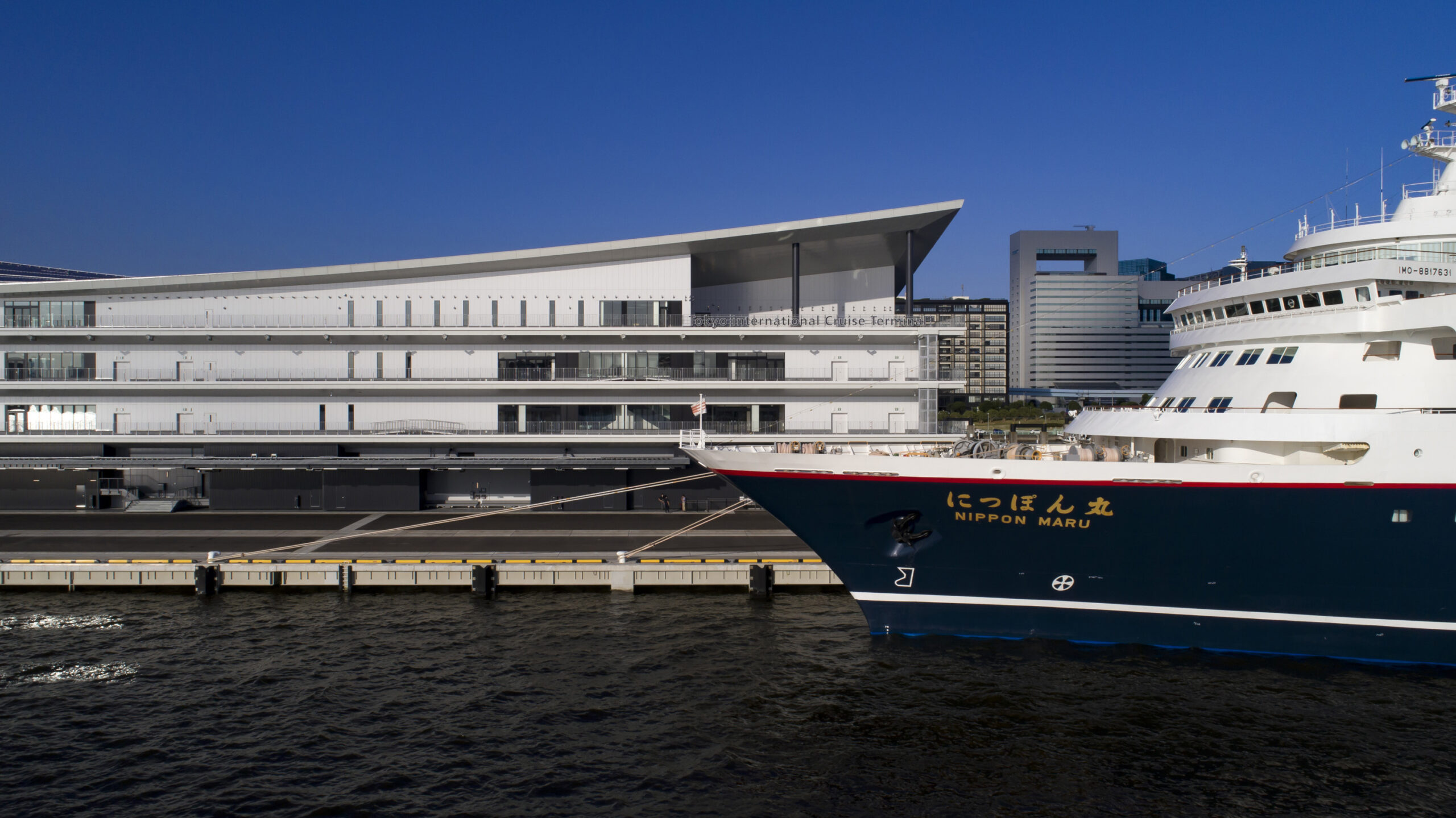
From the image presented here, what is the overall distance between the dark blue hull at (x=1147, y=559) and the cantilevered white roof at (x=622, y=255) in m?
19.5

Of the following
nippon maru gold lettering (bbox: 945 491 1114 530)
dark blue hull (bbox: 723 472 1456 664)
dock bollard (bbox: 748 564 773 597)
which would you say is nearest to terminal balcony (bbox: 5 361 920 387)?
dock bollard (bbox: 748 564 773 597)

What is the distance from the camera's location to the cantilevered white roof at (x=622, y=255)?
38094 mm

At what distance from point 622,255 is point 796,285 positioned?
9.08 meters

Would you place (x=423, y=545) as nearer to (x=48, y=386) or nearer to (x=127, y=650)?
(x=127, y=650)

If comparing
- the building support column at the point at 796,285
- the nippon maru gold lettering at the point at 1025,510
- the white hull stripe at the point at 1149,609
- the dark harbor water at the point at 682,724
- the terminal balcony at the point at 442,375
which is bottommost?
the dark harbor water at the point at 682,724

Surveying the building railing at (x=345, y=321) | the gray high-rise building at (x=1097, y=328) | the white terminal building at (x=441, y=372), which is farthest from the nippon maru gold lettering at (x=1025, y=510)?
the gray high-rise building at (x=1097, y=328)

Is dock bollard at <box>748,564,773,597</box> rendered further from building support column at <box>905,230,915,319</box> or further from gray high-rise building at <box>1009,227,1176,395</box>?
gray high-rise building at <box>1009,227,1176,395</box>

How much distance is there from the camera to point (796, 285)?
1572 inches

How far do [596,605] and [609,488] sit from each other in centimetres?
1389

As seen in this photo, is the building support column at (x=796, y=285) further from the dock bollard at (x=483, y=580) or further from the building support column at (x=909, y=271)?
the dock bollard at (x=483, y=580)

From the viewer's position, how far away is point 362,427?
131 ft

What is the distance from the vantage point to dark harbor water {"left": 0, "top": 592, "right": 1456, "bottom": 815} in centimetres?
1488

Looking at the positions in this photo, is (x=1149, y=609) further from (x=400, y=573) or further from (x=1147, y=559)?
(x=400, y=573)

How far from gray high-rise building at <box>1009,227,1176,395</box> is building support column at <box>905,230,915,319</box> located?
142m
